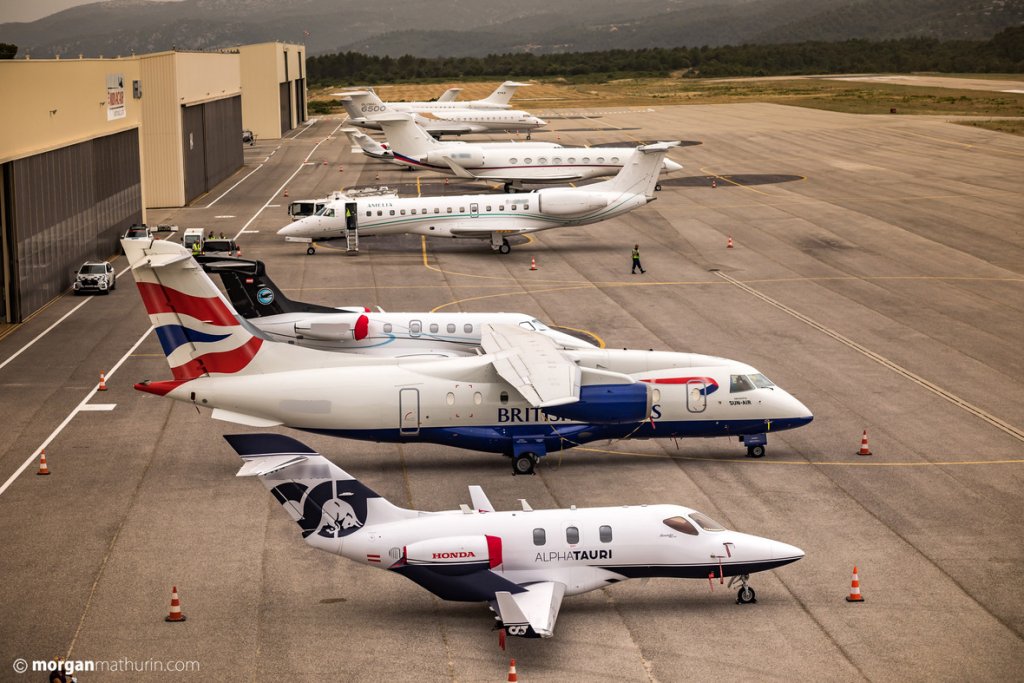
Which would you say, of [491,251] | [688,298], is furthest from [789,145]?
[688,298]

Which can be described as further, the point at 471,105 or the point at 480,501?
the point at 471,105

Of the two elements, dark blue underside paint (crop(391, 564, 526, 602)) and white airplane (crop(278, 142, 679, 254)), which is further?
white airplane (crop(278, 142, 679, 254))

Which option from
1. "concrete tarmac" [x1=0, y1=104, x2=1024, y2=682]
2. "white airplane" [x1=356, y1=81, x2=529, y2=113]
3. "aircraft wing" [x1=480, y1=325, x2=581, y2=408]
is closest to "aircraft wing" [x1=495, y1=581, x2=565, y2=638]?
"concrete tarmac" [x1=0, y1=104, x2=1024, y2=682]

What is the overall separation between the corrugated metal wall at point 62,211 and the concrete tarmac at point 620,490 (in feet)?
8.18

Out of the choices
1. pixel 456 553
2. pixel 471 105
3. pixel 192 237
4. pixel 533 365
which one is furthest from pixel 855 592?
pixel 471 105

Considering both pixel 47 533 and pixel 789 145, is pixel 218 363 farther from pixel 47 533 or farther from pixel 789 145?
pixel 789 145

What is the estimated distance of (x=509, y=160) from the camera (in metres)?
90.6

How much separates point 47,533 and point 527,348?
13.1m

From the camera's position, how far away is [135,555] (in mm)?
28672

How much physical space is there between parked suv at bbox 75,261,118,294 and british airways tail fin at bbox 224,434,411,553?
36.8 metres

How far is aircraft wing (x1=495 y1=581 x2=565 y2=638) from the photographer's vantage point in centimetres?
2355

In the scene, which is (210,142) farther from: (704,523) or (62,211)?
(704,523)

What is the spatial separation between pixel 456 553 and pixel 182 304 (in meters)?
12.9

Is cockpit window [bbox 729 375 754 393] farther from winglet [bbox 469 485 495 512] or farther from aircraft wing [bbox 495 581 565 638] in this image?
aircraft wing [bbox 495 581 565 638]
